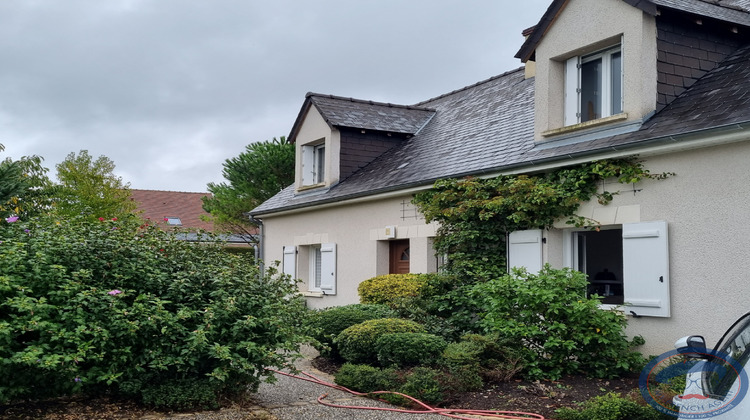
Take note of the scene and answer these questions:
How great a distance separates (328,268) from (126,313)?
29.4 feet

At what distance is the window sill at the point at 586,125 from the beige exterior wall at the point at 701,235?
867 mm

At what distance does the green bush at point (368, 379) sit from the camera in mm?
Answer: 7605

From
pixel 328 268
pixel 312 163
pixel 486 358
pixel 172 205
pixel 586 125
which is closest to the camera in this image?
pixel 486 358

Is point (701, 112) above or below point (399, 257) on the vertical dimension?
above

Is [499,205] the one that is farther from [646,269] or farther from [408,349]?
[408,349]

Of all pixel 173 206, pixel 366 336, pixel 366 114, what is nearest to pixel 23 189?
pixel 366 114

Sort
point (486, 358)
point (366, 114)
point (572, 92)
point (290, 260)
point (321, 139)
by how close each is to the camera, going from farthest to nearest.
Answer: point (290, 260) → point (366, 114) → point (321, 139) → point (572, 92) → point (486, 358)

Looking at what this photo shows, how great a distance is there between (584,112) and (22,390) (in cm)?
Answer: 783

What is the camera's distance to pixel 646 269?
822 centimetres

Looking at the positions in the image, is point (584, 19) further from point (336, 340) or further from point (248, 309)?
point (248, 309)

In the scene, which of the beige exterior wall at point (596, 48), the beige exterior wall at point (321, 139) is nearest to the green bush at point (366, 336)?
the beige exterior wall at point (596, 48)

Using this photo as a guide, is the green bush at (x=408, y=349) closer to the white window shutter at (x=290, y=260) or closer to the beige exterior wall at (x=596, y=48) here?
the beige exterior wall at (x=596, y=48)

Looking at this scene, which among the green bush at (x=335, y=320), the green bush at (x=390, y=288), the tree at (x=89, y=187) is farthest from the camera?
the tree at (x=89, y=187)

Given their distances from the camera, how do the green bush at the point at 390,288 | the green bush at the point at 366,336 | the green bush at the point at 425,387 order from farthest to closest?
the green bush at the point at 390,288, the green bush at the point at 366,336, the green bush at the point at 425,387
